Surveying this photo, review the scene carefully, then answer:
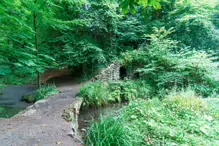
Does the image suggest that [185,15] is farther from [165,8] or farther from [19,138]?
[19,138]

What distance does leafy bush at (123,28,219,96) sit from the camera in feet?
21.0

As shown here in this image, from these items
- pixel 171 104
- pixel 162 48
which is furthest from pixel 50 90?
pixel 162 48

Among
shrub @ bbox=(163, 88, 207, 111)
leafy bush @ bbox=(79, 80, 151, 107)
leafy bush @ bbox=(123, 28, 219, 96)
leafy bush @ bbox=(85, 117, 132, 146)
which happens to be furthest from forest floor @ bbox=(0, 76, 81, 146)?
leafy bush @ bbox=(123, 28, 219, 96)

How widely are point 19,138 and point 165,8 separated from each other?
10.1m

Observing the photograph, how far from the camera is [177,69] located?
675 cm

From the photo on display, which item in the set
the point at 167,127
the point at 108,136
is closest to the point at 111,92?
the point at 167,127

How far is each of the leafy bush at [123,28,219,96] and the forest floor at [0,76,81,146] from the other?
182 inches

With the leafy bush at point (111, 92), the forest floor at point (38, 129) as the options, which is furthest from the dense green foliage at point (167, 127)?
the leafy bush at point (111, 92)

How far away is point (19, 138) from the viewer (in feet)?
8.36

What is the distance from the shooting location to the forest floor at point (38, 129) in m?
2.46

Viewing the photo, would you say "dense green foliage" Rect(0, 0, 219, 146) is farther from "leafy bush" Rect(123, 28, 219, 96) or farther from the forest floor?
the forest floor

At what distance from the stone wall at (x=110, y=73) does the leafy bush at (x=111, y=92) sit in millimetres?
1579

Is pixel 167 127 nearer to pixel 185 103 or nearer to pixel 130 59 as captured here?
pixel 185 103

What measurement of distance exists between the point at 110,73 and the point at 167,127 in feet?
19.2
